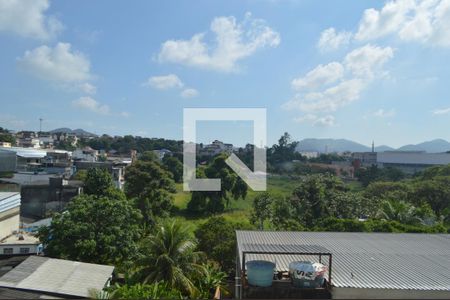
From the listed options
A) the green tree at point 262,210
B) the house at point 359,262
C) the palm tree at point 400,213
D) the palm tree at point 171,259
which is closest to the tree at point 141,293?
the palm tree at point 171,259

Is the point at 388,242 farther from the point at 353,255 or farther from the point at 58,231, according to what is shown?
the point at 58,231

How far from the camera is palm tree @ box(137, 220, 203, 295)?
10.7 metres

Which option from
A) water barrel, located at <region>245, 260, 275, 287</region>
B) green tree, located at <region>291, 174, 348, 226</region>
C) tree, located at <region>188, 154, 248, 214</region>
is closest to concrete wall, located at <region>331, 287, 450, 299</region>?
water barrel, located at <region>245, 260, 275, 287</region>

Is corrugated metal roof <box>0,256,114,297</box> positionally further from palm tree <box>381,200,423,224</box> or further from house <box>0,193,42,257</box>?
palm tree <box>381,200,423,224</box>

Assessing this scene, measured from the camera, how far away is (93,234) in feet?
41.6

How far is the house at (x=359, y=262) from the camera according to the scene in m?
6.82

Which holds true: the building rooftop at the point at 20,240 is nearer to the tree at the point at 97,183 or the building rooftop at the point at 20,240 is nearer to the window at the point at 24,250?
the window at the point at 24,250

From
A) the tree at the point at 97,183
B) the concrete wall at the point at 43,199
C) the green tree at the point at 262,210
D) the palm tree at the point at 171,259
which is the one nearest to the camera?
the palm tree at the point at 171,259

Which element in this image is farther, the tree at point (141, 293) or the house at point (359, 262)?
the tree at point (141, 293)

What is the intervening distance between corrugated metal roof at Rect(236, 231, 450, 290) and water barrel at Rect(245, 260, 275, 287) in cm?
117

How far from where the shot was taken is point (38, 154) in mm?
49156

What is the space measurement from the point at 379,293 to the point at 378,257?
2487mm

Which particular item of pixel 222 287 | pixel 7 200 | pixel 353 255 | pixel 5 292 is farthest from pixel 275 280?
pixel 7 200

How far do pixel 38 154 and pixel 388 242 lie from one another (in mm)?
47555
